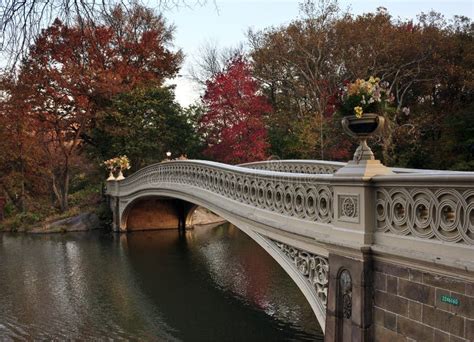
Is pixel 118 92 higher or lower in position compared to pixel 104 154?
higher

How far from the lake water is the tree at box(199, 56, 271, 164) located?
13.1 ft

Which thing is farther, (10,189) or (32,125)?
(10,189)

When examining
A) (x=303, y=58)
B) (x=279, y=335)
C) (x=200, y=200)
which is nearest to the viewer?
(x=279, y=335)

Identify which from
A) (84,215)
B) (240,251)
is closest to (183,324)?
(240,251)

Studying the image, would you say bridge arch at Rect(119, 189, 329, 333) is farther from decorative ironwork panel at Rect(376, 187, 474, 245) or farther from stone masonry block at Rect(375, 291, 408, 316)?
decorative ironwork panel at Rect(376, 187, 474, 245)

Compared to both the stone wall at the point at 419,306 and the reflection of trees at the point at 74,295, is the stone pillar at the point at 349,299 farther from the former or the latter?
the reflection of trees at the point at 74,295

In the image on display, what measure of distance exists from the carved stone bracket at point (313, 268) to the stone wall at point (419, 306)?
3.76ft

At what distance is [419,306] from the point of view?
379 cm

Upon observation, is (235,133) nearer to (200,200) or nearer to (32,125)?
(200,200)

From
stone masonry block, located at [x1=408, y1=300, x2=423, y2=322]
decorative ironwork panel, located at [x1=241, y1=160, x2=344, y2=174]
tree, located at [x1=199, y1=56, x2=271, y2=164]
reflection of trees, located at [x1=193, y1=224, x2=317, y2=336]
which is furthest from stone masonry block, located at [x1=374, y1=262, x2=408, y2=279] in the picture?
tree, located at [x1=199, y1=56, x2=271, y2=164]

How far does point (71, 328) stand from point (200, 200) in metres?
4.35

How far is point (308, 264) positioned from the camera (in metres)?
5.91

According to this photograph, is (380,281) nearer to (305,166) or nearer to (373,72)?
(305,166)

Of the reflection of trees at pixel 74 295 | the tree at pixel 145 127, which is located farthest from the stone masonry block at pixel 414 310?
the tree at pixel 145 127
